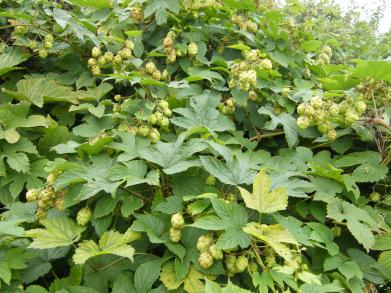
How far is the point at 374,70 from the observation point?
238 cm

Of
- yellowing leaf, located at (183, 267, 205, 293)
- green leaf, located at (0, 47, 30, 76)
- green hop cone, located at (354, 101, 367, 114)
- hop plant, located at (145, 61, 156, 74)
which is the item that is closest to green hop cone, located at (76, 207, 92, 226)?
yellowing leaf, located at (183, 267, 205, 293)

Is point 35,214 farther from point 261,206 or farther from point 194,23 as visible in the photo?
point 194,23

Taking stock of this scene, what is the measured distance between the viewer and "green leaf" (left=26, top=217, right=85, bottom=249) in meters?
1.76

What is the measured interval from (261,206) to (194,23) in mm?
1929

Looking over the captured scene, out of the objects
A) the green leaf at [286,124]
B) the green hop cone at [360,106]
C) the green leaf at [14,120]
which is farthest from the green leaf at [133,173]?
the green hop cone at [360,106]

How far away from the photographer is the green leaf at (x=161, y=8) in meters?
2.88

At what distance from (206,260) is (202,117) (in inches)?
39.9

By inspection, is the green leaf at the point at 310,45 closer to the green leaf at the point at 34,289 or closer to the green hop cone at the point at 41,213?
the green hop cone at the point at 41,213

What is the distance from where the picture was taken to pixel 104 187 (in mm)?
1863

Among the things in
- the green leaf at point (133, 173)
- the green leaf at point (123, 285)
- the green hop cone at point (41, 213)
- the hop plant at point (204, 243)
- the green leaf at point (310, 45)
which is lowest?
the green hop cone at point (41, 213)

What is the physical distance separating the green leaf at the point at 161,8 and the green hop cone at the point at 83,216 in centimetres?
155

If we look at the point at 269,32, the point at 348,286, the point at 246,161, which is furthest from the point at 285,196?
the point at 269,32

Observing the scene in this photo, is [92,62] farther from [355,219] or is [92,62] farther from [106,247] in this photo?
[355,219]

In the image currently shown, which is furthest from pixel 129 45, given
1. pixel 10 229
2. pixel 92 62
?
pixel 10 229
